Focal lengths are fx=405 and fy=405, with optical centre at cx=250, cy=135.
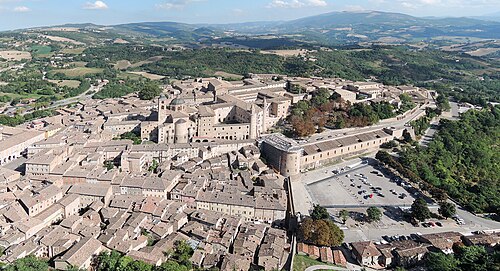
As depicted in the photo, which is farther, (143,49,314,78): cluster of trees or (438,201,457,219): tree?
(143,49,314,78): cluster of trees

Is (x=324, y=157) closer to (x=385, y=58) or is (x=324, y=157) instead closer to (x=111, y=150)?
(x=111, y=150)

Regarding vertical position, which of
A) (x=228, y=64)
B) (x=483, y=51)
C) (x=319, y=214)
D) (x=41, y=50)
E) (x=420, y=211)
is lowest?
(x=420, y=211)

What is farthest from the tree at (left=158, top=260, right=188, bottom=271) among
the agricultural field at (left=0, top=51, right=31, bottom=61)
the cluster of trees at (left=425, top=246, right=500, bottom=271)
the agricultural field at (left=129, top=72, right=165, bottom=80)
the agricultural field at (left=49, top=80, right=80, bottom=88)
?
the agricultural field at (left=0, top=51, right=31, bottom=61)

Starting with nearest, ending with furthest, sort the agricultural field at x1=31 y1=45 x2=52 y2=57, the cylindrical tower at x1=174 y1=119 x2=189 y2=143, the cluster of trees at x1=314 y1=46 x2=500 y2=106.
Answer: the cylindrical tower at x1=174 y1=119 x2=189 y2=143 → the cluster of trees at x1=314 y1=46 x2=500 y2=106 → the agricultural field at x1=31 y1=45 x2=52 y2=57

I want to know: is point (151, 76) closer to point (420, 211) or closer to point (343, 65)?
point (343, 65)

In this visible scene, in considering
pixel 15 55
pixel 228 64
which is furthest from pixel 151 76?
pixel 15 55

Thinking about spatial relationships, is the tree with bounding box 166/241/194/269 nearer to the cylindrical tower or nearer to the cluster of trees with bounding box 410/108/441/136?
the cylindrical tower

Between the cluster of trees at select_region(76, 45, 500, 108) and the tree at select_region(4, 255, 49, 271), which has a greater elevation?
the cluster of trees at select_region(76, 45, 500, 108)
